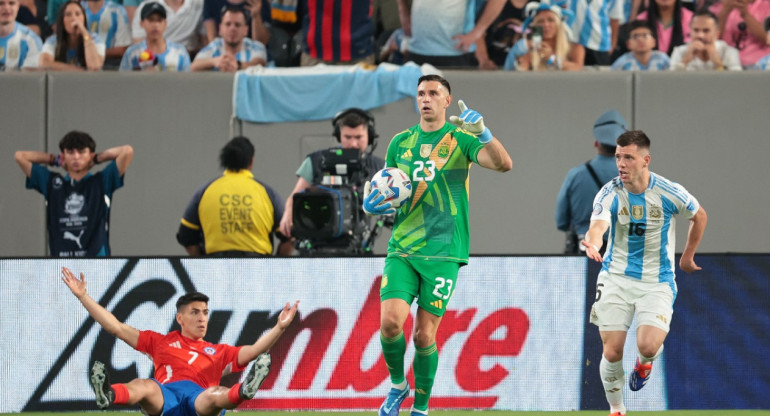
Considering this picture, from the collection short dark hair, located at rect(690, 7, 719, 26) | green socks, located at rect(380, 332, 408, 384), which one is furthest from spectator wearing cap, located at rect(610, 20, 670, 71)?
green socks, located at rect(380, 332, 408, 384)

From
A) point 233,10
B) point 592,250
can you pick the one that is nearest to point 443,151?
point 592,250

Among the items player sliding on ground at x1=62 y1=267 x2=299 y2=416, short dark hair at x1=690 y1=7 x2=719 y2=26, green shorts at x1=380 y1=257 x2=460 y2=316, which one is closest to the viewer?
player sliding on ground at x1=62 y1=267 x2=299 y2=416

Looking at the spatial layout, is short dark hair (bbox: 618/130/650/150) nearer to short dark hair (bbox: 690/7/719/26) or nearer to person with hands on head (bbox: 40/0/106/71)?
short dark hair (bbox: 690/7/719/26)

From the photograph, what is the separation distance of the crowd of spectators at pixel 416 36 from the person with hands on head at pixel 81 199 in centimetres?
254

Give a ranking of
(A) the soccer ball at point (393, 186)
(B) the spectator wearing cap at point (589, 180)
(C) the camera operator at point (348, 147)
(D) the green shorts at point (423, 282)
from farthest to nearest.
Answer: (B) the spectator wearing cap at point (589, 180), (C) the camera operator at point (348, 147), (D) the green shorts at point (423, 282), (A) the soccer ball at point (393, 186)

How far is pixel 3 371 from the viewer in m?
8.22

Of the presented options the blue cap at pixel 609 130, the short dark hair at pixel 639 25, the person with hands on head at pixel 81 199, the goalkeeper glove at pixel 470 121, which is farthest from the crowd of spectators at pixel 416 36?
the goalkeeper glove at pixel 470 121

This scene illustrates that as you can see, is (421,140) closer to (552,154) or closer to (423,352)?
(423,352)

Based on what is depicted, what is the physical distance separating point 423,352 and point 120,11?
7059 mm

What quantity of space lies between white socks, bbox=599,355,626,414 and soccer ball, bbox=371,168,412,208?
1.82 meters

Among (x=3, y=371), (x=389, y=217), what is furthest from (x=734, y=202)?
(x=3, y=371)

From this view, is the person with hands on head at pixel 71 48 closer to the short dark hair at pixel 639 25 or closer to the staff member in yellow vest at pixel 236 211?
the staff member in yellow vest at pixel 236 211

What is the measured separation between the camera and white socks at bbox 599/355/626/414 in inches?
287

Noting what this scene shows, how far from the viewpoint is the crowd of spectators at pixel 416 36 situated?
38.5 feet
